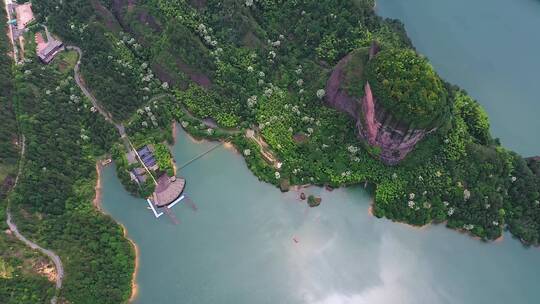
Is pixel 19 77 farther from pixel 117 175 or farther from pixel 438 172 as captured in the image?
pixel 438 172

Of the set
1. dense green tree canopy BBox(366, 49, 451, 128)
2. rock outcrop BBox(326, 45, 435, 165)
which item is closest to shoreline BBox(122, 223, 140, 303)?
rock outcrop BBox(326, 45, 435, 165)

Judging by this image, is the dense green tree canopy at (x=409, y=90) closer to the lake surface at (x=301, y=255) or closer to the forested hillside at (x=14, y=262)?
the lake surface at (x=301, y=255)

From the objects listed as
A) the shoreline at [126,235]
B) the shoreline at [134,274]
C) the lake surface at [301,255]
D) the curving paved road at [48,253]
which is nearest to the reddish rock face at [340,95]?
the lake surface at [301,255]

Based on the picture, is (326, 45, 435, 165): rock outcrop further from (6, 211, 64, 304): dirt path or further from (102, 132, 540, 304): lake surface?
(6, 211, 64, 304): dirt path

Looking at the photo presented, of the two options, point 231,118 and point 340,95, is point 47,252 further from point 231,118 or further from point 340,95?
point 340,95

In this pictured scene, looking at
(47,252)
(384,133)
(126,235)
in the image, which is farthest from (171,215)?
(384,133)

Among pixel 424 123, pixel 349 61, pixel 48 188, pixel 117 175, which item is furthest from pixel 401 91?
pixel 48 188
